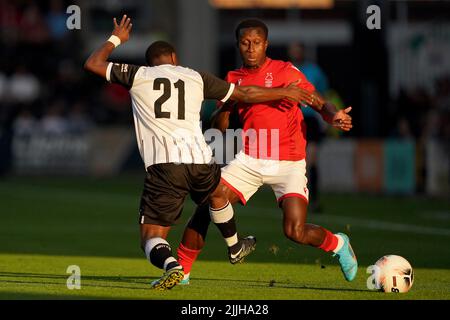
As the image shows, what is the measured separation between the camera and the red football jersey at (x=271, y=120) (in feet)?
37.1

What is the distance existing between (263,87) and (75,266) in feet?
10.1

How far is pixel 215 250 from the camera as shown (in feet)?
48.1

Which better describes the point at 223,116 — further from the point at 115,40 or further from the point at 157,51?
the point at 115,40

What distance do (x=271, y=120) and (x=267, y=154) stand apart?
0.31 metres

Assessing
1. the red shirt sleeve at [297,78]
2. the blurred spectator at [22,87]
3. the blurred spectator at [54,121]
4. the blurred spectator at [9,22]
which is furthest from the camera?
the blurred spectator at [9,22]

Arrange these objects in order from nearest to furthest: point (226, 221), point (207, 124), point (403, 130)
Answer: point (226, 221) → point (207, 124) → point (403, 130)

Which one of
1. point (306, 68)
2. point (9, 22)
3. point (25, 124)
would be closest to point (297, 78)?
point (306, 68)

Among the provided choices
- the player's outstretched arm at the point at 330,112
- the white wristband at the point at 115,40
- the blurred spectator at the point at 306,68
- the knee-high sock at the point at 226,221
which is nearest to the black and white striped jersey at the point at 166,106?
the white wristband at the point at 115,40

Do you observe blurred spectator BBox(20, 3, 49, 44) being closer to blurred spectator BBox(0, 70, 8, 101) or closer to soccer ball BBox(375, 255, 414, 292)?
blurred spectator BBox(0, 70, 8, 101)

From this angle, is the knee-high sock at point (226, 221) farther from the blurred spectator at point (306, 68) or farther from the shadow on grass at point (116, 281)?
the blurred spectator at point (306, 68)

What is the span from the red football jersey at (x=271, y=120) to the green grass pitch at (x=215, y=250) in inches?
46.5

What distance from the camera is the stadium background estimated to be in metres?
16.5

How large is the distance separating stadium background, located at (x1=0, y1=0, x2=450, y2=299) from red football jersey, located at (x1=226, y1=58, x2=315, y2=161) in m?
1.34

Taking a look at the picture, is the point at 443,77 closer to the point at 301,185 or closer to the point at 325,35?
the point at 325,35
